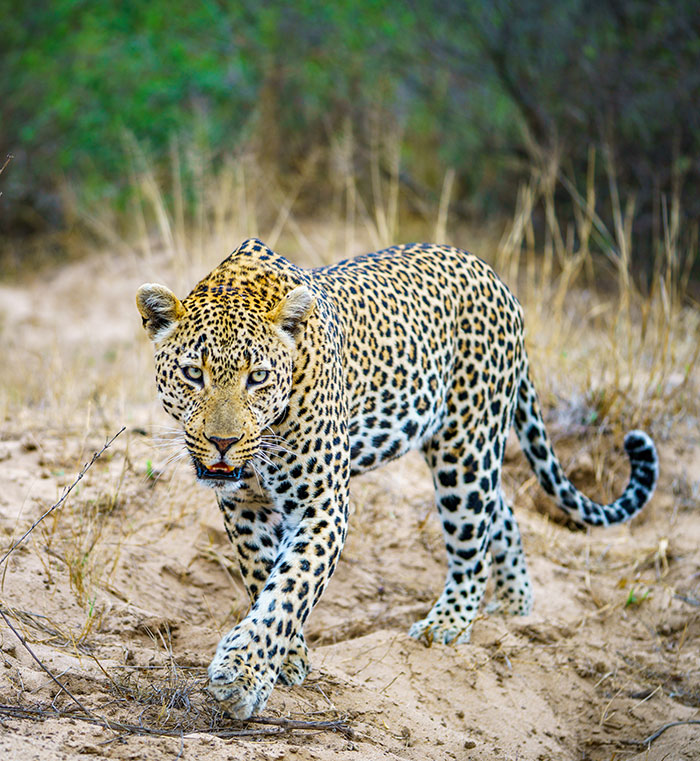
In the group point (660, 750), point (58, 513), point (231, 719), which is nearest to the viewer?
point (231, 719)

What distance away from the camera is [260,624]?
12.4 ft

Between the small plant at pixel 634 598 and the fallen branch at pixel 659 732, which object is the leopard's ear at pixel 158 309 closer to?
the fallen branch at pixel 659 732

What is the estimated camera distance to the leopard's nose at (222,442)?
12.4 feet

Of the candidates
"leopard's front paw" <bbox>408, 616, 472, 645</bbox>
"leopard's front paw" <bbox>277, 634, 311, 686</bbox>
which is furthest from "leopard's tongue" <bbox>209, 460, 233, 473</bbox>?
"leopard's front paw" <bbox>408, 616, 472, 645</bbox>

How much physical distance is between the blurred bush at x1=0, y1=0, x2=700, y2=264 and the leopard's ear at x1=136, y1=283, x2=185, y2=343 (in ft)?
30.5

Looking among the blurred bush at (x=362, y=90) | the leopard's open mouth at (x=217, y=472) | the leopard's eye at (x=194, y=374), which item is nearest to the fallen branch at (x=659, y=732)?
the leopard's open mouth at (x=217, y=472)

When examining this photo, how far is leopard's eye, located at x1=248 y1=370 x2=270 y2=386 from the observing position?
13.0ft

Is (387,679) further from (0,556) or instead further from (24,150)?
(24,150)

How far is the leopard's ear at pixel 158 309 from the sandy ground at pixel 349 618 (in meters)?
1.30

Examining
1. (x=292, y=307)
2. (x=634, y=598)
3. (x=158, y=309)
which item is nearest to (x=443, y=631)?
(x=634, y=598)

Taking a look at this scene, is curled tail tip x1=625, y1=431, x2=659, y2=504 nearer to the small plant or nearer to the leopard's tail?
the leopard's tail

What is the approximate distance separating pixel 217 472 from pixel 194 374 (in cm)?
43

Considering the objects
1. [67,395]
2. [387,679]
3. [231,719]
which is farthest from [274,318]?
[67,395]

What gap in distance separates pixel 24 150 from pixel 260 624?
49.9ft
